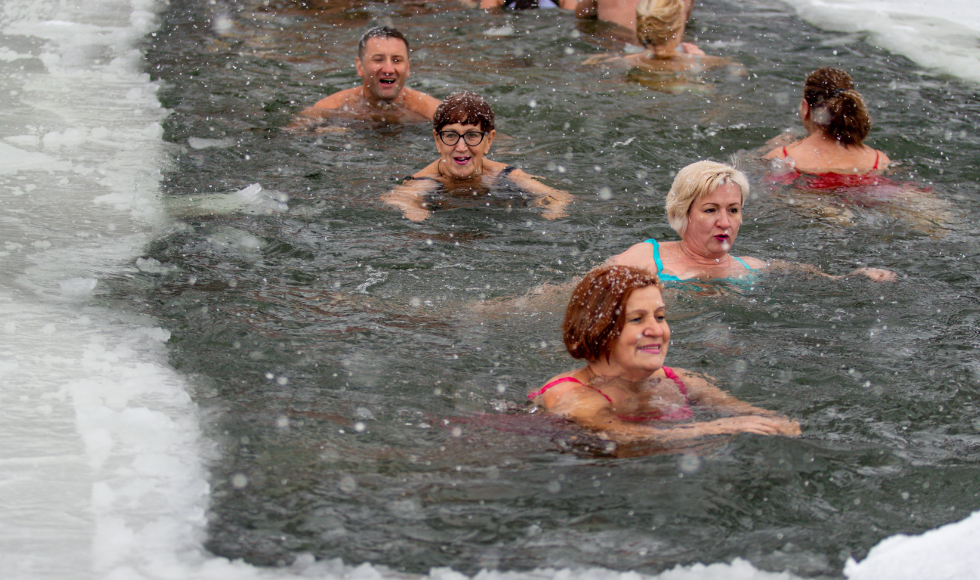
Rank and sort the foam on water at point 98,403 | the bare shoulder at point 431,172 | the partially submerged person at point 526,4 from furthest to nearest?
the partially submerged person at point 526,4, the bare shoulder at point 431,172, the foam on water at point 98,403

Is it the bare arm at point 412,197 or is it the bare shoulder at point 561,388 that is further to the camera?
the bare arm at point 412,197

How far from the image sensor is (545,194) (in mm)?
6676

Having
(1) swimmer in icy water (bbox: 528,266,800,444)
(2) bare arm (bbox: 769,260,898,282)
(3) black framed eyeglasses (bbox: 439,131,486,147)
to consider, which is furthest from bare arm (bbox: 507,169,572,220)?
(1) swimmer in icy water (bbox: 528,266,800,444)

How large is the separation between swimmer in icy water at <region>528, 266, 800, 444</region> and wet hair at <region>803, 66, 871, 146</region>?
12.0 ft

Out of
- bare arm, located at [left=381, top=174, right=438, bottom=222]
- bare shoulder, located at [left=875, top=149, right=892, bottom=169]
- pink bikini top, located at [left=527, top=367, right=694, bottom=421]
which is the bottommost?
bare arm, located at [left=381, top=174, right=438, bottom=222]

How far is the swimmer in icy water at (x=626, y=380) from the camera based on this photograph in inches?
141

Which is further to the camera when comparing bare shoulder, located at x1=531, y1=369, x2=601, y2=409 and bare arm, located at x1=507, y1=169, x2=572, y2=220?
bare arm, located at x1=507, y1=169, x2=572, y2=220

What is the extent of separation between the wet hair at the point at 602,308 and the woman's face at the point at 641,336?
0.02 m

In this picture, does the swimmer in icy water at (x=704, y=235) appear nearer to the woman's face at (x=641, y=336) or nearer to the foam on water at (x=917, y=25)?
the woman's face at (x=641, y=336)

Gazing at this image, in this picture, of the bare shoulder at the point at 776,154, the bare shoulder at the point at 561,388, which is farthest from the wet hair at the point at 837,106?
the bare shoulder at the point at 561,388

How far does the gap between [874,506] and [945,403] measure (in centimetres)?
99

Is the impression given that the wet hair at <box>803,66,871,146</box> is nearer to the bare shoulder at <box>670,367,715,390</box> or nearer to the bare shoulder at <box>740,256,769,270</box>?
the bare shoulder at <box>740,256,769,270</box>

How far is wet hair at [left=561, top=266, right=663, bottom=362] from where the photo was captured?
11.8ft

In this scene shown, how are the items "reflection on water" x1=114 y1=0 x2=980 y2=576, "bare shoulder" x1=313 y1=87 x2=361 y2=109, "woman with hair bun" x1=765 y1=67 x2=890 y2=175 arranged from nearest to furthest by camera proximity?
"reflection on water" x1=114 y1=0 x2=980 y2=576 < "woman with hair bun" x1=765 y1=67 x2=890 y2=175 < "bare shoulder" x1=313 y1=87 x2=361 y2=109
